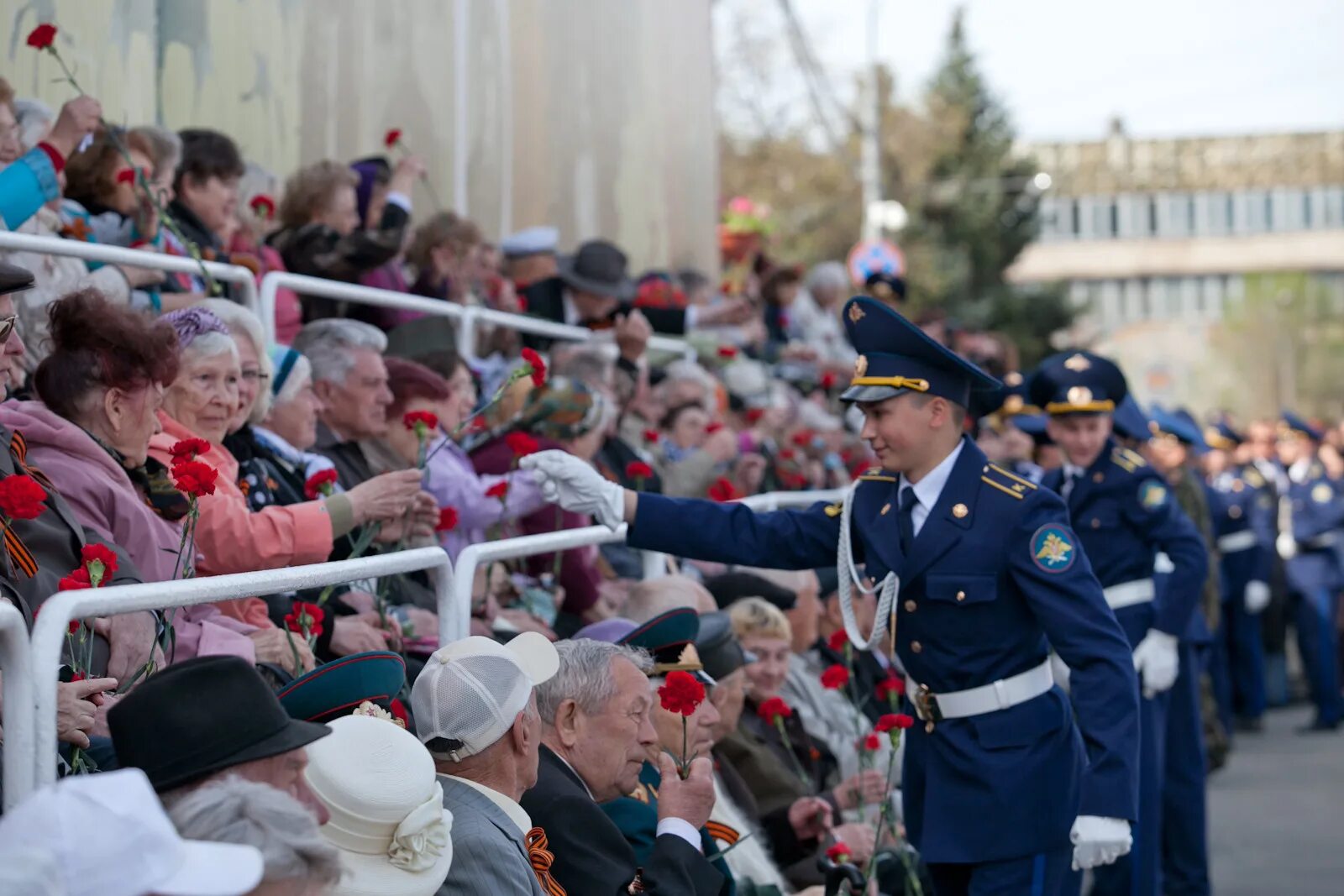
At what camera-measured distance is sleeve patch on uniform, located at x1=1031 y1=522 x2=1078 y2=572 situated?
170 inches

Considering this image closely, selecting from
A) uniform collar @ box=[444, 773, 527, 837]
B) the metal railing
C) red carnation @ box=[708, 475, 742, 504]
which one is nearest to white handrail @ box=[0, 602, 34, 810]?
uniform collar @ box=[444, 773, 527, 837]

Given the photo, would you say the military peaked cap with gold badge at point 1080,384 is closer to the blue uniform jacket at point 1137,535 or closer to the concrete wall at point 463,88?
the blue uniform jacket at point 1137,535

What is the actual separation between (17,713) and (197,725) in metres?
0.25

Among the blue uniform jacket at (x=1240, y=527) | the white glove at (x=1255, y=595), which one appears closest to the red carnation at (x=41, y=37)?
the blue uniform jacket at (x=1240, y=527)

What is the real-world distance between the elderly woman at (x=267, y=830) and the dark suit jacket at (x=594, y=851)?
1232mm

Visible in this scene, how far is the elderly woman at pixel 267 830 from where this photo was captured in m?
2.32

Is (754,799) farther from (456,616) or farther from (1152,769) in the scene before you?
(1152,769)

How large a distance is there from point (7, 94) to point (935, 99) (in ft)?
91.7

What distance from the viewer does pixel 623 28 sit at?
13688 mm

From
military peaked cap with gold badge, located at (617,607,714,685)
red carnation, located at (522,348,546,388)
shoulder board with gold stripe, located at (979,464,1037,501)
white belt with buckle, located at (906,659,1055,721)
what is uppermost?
red carnation, located at (522,348,546,388)

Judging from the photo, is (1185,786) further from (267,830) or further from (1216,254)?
(1216,254)

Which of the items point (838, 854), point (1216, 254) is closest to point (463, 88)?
point (838, 854)

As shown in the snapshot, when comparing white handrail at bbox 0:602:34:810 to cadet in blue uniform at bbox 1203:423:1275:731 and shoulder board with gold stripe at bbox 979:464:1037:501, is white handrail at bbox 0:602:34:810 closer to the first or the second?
shoulder board with gold stripe at bbox 979:464:1037:501

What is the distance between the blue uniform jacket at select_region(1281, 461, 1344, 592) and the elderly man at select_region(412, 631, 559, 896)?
1349 centimetres
